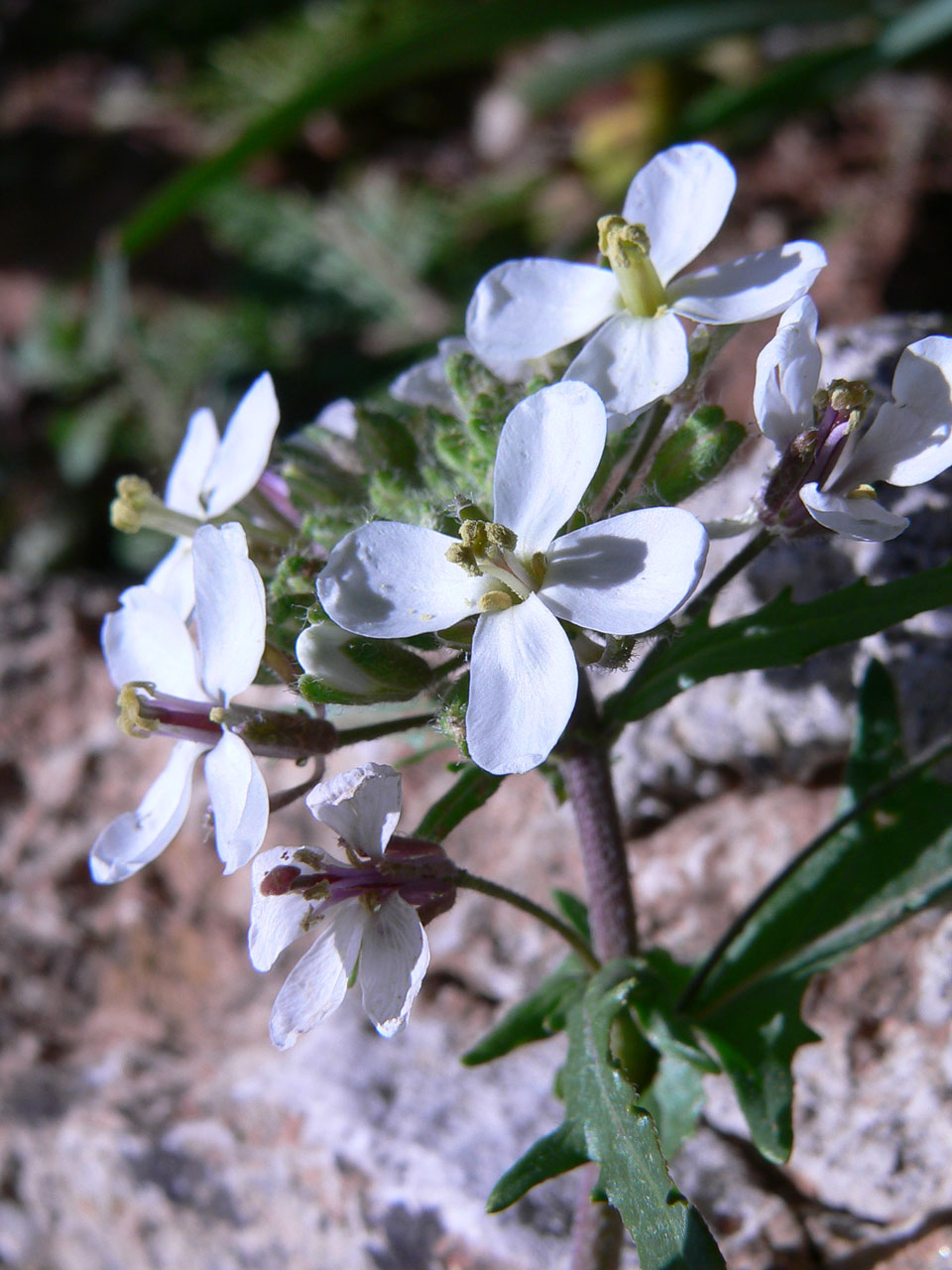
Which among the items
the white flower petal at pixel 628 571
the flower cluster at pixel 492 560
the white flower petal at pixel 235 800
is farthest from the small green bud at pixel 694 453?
the white flower petal at pixel 235 800

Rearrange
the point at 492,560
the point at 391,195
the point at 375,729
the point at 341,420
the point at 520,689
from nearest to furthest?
1. the point at 520,689
2. the point at 492,560
3. the point at 375,729
4. the point at 341,420
5. the point at 391,195

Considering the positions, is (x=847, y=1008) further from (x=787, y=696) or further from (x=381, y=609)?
(x=381, y=609)

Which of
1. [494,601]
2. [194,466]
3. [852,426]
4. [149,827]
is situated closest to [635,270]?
[852,426]

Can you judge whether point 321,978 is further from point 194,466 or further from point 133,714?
point 194,466

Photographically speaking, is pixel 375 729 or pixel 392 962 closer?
pixel 392 962

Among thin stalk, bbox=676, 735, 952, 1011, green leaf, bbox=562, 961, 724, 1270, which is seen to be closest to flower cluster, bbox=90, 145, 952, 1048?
green leaf, bbox=562, 961, 724, 1270

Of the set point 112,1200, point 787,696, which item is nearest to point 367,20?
point 787,696
